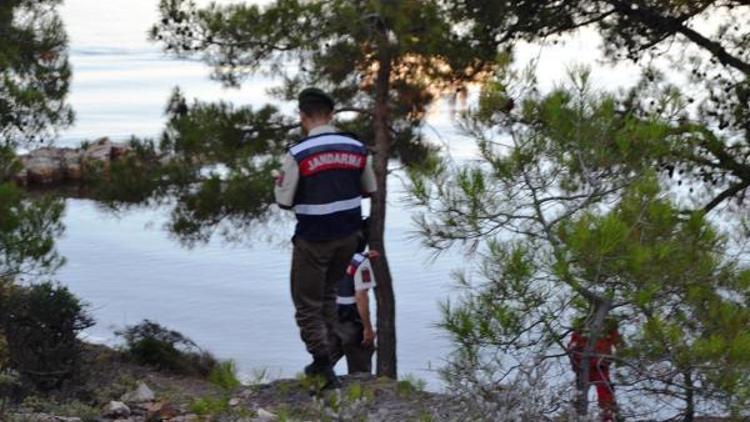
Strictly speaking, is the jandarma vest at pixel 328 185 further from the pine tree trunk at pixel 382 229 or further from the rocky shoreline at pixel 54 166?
the rocky shoreline at pixel 54 166

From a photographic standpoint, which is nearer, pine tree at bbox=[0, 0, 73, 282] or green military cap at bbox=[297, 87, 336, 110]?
green military cap at bbox=[297, 87, 336, 110]

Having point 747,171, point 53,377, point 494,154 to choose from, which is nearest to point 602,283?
point 494,154

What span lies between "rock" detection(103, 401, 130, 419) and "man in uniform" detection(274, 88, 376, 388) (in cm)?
102

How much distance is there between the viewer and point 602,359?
22.5 ft

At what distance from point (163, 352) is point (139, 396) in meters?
4.66

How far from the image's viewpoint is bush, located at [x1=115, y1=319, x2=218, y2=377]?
528 inches

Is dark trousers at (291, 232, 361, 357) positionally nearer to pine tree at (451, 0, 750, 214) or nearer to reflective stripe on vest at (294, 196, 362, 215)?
reflective stripe on vest at (294, 196, 362, 215)

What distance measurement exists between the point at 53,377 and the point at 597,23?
7025mm

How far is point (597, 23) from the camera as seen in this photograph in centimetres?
1416

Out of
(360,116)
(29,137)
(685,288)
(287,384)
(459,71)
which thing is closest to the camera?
(685,288)

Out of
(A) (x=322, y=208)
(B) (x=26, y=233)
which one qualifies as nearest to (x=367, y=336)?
(A) (x=322, y=208)

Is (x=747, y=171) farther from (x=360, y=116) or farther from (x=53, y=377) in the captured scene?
(x=53, y=377)

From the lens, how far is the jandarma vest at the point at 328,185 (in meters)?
8.05

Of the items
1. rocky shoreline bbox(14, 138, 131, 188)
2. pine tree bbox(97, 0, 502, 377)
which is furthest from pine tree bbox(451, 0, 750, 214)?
rocky shoreline bbox(14, 138, 131, 188)
